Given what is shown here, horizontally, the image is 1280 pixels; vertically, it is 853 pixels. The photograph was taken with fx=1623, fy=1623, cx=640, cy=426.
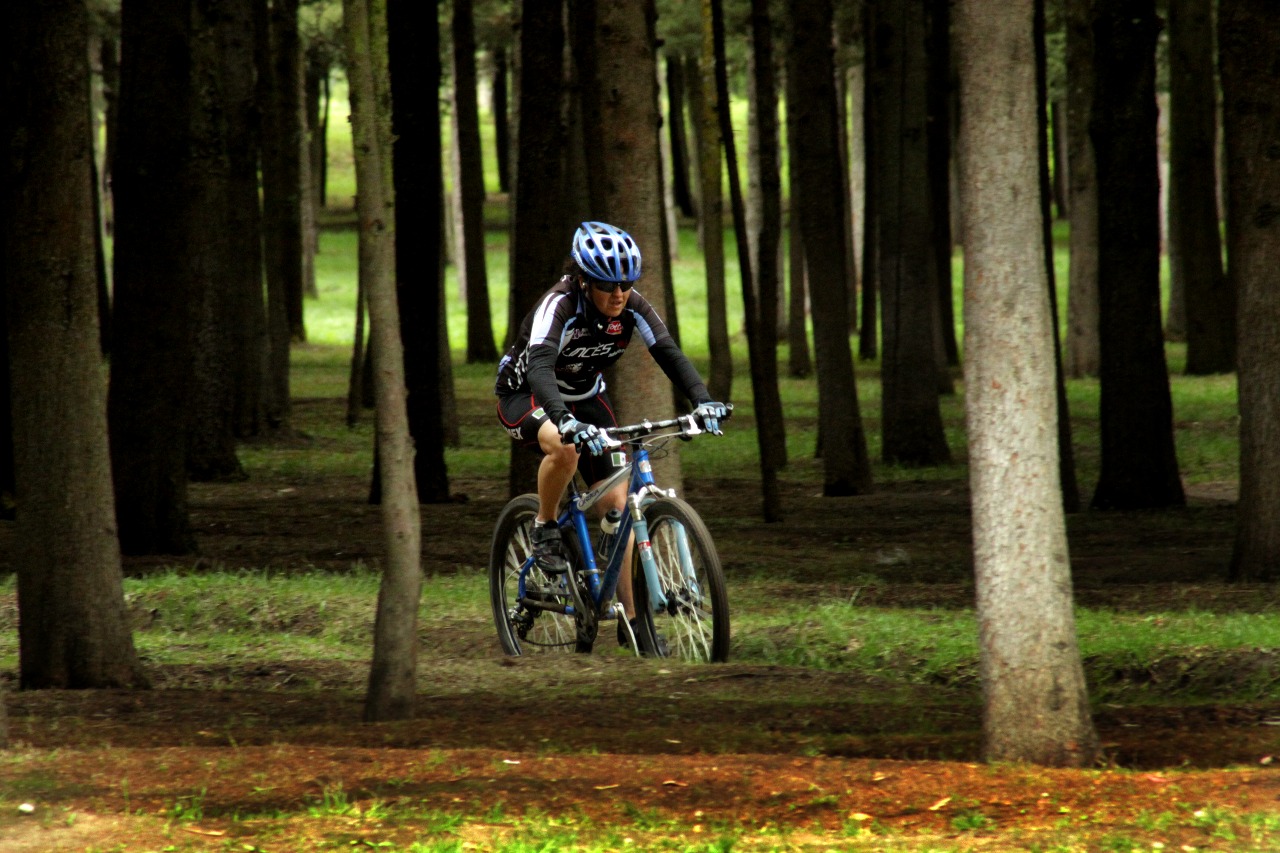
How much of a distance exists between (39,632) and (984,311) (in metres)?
4.56

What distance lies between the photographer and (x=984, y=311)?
18.3ft

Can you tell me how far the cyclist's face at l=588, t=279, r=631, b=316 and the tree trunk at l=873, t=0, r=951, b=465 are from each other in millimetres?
9974

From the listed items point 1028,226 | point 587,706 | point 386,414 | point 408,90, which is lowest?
point 587,706

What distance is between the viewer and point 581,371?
7.91m

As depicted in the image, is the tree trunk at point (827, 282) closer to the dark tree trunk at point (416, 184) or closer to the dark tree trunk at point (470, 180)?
the dark tree trunk at point (416, 184)

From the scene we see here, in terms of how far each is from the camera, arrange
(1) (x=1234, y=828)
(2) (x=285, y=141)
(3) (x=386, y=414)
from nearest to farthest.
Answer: (1) (x=1234, y=828) → (3) (x=386, y=414) → (2) (x=285, y=141)

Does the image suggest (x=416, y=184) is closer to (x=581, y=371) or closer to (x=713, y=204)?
(x=713, y=204)

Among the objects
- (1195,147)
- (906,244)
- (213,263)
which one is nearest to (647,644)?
(906,244)

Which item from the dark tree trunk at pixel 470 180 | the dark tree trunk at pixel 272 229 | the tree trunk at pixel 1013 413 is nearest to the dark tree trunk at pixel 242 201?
the dark tree trunk at pixel 272 229

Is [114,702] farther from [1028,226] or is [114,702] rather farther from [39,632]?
[1028,226]

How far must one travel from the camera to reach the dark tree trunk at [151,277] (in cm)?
1098

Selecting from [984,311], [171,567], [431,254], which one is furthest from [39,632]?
[431,254]

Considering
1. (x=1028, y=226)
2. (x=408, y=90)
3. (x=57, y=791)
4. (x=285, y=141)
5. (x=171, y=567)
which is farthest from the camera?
(x=285, y=141)

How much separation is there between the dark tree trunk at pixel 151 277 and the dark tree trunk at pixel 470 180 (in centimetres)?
1216
